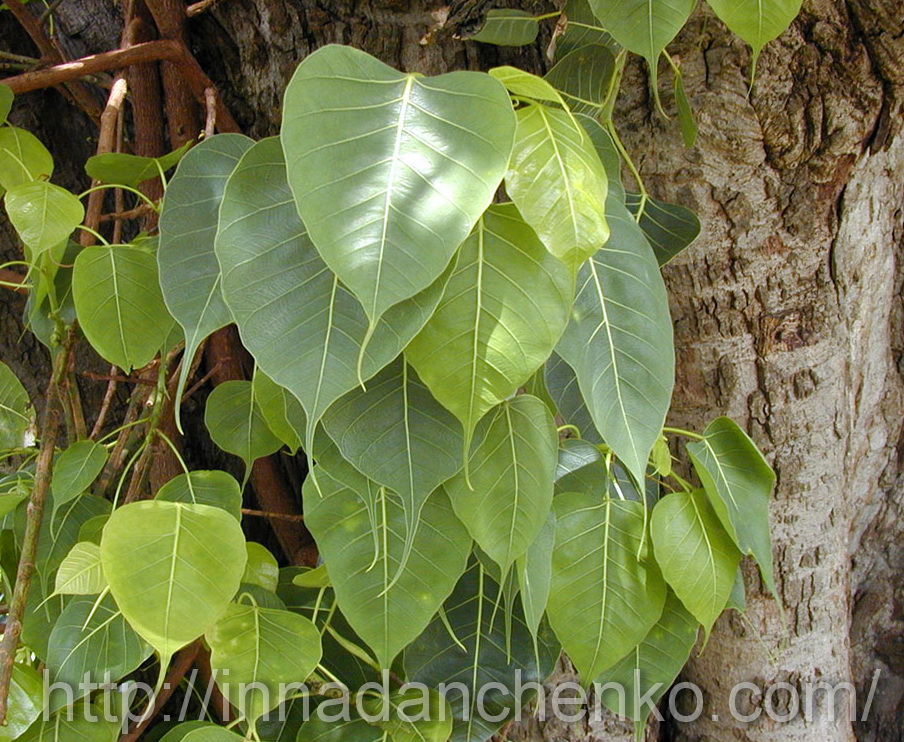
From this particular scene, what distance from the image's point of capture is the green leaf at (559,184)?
1.72 feet

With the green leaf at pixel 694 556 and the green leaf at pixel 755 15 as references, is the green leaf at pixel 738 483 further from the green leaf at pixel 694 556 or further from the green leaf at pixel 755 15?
the green leaf at pixel 755 15

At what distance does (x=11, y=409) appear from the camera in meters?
1.00

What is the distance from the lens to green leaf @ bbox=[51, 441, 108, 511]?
802 millimetres

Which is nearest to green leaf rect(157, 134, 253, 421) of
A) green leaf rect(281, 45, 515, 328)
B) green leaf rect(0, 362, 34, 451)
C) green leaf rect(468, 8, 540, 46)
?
green leaf rect(281, 45, 515, 328)

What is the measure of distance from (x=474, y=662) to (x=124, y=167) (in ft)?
2.14

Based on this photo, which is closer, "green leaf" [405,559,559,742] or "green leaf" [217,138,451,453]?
"green leaf" [217,138,451,453]

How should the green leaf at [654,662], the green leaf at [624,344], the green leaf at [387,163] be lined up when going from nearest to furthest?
the green leaf at [387,163]
the green leaf at [624,344]
the green leaf at [654,662]

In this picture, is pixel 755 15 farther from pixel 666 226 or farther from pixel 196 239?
pixel 196 239

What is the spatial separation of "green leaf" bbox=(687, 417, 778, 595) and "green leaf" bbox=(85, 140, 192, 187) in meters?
0.64

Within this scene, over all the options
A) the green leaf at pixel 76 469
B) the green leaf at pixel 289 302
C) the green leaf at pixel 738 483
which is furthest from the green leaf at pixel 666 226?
the green leaf at pixel 76 469

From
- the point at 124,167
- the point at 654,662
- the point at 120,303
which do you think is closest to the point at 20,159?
the point at 124,167

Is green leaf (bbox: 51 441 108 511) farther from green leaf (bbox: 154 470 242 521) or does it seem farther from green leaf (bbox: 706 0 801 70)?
green leaf (bbox: 706 0 801 70)

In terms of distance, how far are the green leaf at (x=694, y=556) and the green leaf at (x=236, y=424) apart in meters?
0.42

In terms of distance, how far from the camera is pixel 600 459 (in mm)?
783
